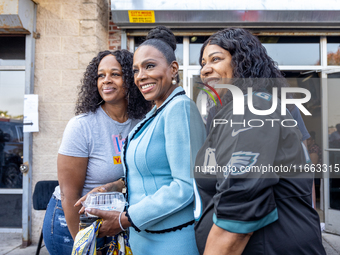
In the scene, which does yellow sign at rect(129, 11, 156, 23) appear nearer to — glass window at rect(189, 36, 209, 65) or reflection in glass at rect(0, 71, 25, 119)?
glass window at rect(189, 36, 209, 65)

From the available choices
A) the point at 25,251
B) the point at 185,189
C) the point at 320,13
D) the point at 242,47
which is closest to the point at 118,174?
the point at 185,189

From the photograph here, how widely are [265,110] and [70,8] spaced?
3886 millimetres

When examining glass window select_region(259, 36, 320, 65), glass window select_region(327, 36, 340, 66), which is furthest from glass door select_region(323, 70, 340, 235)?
glass window select_region(259, 36, 320, 65)

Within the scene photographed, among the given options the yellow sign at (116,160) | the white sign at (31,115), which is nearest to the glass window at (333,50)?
the yellow sign at (116,160)

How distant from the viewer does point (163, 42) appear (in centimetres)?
160

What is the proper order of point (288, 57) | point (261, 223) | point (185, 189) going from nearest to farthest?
point (261, 223) < point (185, 189) < point (288, 57)

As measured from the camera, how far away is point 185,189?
130cm

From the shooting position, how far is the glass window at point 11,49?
4.29 metres

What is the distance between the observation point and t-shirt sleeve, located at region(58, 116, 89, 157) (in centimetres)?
183

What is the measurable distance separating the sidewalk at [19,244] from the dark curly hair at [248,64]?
374cm

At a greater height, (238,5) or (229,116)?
(238,5)

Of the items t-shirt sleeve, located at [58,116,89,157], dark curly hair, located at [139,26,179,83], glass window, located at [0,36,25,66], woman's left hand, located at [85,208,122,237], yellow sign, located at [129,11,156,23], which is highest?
yellow sign, located at [129,11,156,23]

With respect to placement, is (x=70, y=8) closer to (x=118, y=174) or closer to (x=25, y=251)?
(x=118, y=174)

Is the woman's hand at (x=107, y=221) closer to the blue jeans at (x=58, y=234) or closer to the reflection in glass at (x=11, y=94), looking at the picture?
the blue jeans at (x=58, y=234)
